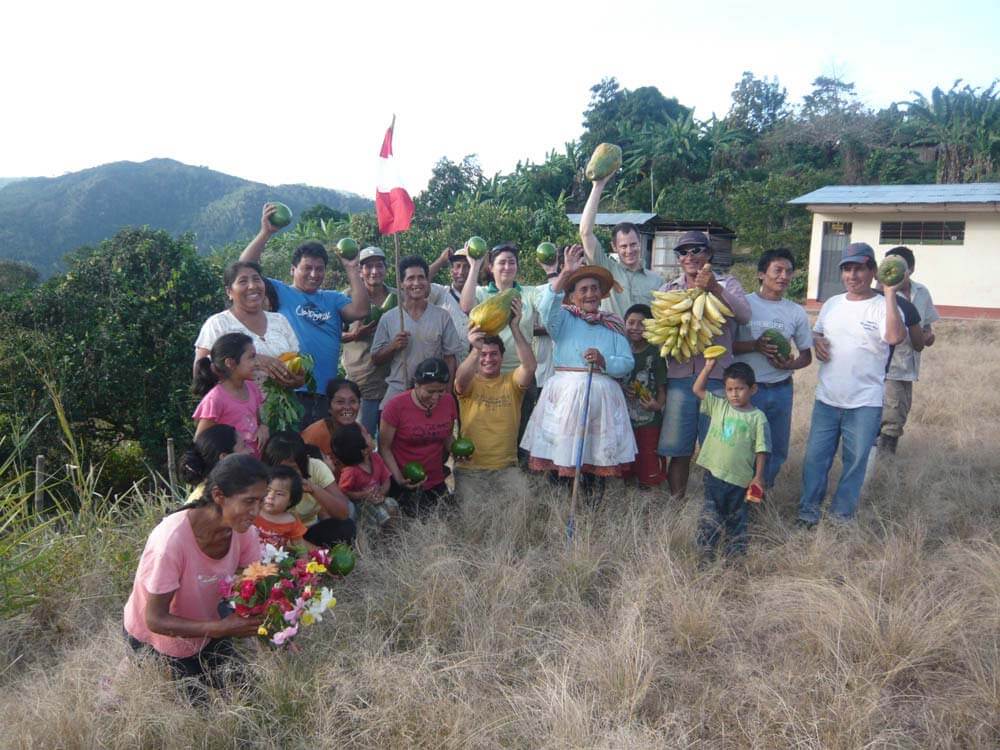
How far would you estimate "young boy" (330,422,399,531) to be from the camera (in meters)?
4.95

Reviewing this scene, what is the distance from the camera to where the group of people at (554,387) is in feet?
15.4

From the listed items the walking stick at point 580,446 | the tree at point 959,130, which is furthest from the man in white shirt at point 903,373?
the tree at point 959,130

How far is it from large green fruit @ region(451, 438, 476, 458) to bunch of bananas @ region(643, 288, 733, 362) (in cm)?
144

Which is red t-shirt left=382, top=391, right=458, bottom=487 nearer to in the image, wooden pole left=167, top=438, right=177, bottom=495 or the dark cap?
wooden pole left=167, top=438, right=177, bottom=495

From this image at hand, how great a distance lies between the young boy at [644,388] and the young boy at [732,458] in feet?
1.73

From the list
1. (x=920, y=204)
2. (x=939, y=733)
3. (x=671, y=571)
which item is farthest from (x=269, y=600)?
(x=920, y=204)

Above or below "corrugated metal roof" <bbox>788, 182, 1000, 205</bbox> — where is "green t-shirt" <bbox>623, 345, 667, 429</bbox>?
below

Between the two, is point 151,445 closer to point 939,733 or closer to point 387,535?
point 387,535

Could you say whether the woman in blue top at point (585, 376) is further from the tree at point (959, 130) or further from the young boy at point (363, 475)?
the tree at point (959, 130)

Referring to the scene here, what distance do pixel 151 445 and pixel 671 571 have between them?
17.8 feet

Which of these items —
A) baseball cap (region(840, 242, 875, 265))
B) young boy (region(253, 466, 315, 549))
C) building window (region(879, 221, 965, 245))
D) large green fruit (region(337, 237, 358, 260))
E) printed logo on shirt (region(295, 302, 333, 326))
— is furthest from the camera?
building window (region(879, 221, 965, 245))

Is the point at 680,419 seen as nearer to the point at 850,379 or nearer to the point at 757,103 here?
the point at 850,379

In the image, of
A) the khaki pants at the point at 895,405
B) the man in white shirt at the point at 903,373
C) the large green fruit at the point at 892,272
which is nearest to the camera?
the large green fruit at the point at 892,272

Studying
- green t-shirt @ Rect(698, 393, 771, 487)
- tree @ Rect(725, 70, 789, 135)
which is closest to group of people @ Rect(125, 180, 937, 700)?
green t-shirt @ Rect(698, 393, 771, 487)
